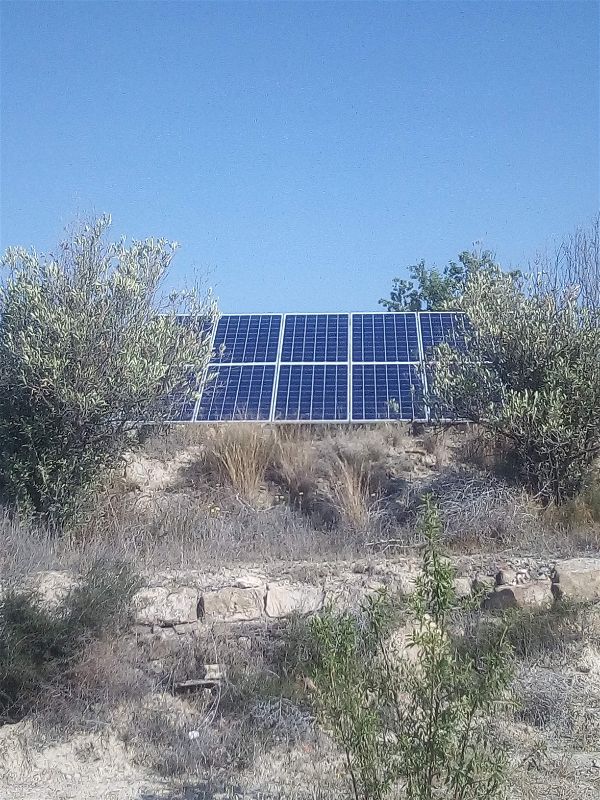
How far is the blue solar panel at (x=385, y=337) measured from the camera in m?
15.4

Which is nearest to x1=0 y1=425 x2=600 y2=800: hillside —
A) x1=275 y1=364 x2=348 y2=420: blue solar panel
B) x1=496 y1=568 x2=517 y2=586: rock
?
x1=496 y1=568 x2=517 y2=586: rock

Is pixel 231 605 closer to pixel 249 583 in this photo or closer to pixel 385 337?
pixel 249 583

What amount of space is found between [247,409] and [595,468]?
528 centimetres

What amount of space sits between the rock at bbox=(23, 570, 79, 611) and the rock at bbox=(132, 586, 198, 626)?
2.08 ft

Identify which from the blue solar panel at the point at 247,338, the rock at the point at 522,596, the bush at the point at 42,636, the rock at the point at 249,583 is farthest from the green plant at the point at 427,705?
the blue solar panel at the point at 247,338

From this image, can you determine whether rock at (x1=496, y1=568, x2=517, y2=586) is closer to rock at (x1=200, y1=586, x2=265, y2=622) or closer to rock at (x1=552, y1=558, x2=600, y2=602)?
rock at (x1=552, y1=558, x2=600, y2=602)

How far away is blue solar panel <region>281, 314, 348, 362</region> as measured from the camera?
15742mm

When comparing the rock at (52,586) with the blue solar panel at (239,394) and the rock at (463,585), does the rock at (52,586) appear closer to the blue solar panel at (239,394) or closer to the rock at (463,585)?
the rock at (463,585)

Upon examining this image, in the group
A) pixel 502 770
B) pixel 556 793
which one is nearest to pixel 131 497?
pixel 556 793

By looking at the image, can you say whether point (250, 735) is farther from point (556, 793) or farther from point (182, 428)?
point (182, 428)

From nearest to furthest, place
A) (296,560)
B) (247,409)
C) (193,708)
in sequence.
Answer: (193,708) < (296,560) < (247,409)

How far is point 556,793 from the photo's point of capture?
222 inches

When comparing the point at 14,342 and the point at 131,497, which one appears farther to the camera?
the point at 131,497

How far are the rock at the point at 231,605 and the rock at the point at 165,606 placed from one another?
0.38 ft
